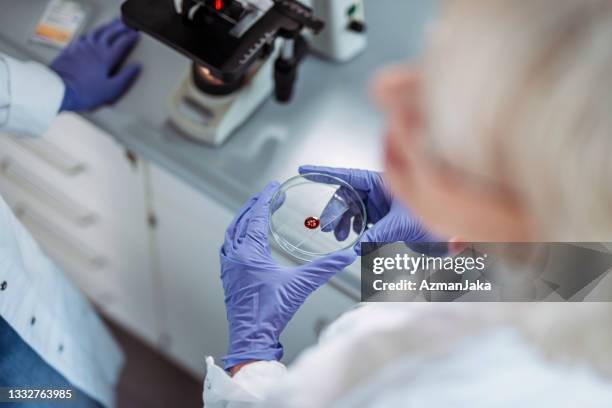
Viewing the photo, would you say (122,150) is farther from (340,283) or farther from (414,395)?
(414,395)

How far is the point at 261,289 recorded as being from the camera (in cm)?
112

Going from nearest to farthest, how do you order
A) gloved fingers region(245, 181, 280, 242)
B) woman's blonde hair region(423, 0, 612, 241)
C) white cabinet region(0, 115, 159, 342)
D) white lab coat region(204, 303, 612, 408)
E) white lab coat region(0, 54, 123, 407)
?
woman's blonde hair region(423, 0, 612, 241) < white lab coat region(204, 303, 612, 408) < gloved fingers region(245, 181, 280, 242) < white lab coat region(0, 54, 123, 407) < white cabinet region(0, 115, 159, 342)

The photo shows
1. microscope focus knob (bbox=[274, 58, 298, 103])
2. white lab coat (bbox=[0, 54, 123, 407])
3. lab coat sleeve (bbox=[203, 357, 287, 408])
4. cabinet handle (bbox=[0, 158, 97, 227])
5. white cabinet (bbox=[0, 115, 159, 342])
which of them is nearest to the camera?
lab coat sleeve (bbox=[203, 357, 287, 408])

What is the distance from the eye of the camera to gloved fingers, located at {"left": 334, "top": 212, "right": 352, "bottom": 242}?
1.15 meters

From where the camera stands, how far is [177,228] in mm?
1579

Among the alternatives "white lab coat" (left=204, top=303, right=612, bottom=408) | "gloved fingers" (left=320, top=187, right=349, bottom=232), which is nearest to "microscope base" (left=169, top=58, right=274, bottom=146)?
"gloved fingers" (left=320, top=187, right=349, bottom=232)

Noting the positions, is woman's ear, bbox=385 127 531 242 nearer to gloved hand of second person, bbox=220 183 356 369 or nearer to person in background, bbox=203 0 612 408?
person in background, bbox=203 0 612 408

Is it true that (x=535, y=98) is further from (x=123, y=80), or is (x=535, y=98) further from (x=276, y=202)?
(x=123, y=80)

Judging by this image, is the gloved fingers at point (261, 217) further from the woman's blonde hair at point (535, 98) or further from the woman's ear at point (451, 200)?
the woman's blonde hair at point (535, 98)

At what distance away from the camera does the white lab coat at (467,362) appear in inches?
27.1

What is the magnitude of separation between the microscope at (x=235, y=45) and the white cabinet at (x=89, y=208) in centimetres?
21

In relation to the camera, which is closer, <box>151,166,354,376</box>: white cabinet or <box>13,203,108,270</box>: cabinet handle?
<box>151,166,354,376</box>: white cabinet

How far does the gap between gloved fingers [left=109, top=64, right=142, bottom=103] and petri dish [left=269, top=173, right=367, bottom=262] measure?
18.2 inches

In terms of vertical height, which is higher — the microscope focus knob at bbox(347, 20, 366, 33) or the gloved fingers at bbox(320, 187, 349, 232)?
the microscope focus knob at bbox(347, 20, 366, 33)
